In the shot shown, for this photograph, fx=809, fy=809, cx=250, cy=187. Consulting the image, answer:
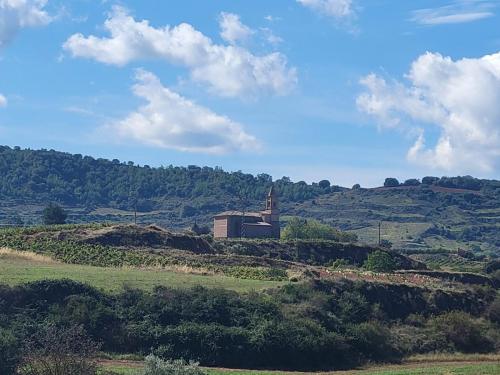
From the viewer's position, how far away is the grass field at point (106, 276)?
45844 millimetres

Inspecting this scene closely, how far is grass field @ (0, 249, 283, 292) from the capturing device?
150 feet

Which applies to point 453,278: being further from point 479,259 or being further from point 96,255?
point 479,259

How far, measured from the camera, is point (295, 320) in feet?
141

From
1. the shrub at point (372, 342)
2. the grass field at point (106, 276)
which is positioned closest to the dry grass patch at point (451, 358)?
the shrub at point (372, 342)

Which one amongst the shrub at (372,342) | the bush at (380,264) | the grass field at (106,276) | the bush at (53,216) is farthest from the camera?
the bush at (53,216)

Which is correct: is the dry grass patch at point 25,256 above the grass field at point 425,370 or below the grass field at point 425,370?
above

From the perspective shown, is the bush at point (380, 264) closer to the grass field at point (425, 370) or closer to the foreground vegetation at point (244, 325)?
the foreground vegetation at point (244, 325)

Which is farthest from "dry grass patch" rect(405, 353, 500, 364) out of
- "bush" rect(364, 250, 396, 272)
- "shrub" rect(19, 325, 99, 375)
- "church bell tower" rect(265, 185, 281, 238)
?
"church bell tower" rect(265, 185, 281, 238)

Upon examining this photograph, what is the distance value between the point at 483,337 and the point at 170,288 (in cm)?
1943

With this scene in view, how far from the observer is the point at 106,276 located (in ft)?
162

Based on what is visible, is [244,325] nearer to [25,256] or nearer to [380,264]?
[25,256]

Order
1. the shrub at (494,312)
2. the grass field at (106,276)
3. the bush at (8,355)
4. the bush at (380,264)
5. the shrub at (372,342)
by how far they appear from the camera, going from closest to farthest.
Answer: the bush at (8,355) → the shrub at (372,342) → the grass field at (106,276) → the shrub at (494,312) → the bush at (380,264)

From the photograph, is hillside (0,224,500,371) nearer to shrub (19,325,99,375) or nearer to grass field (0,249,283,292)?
grass field (0,249,283,292)

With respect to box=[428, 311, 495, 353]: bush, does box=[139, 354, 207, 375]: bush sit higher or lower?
higher
